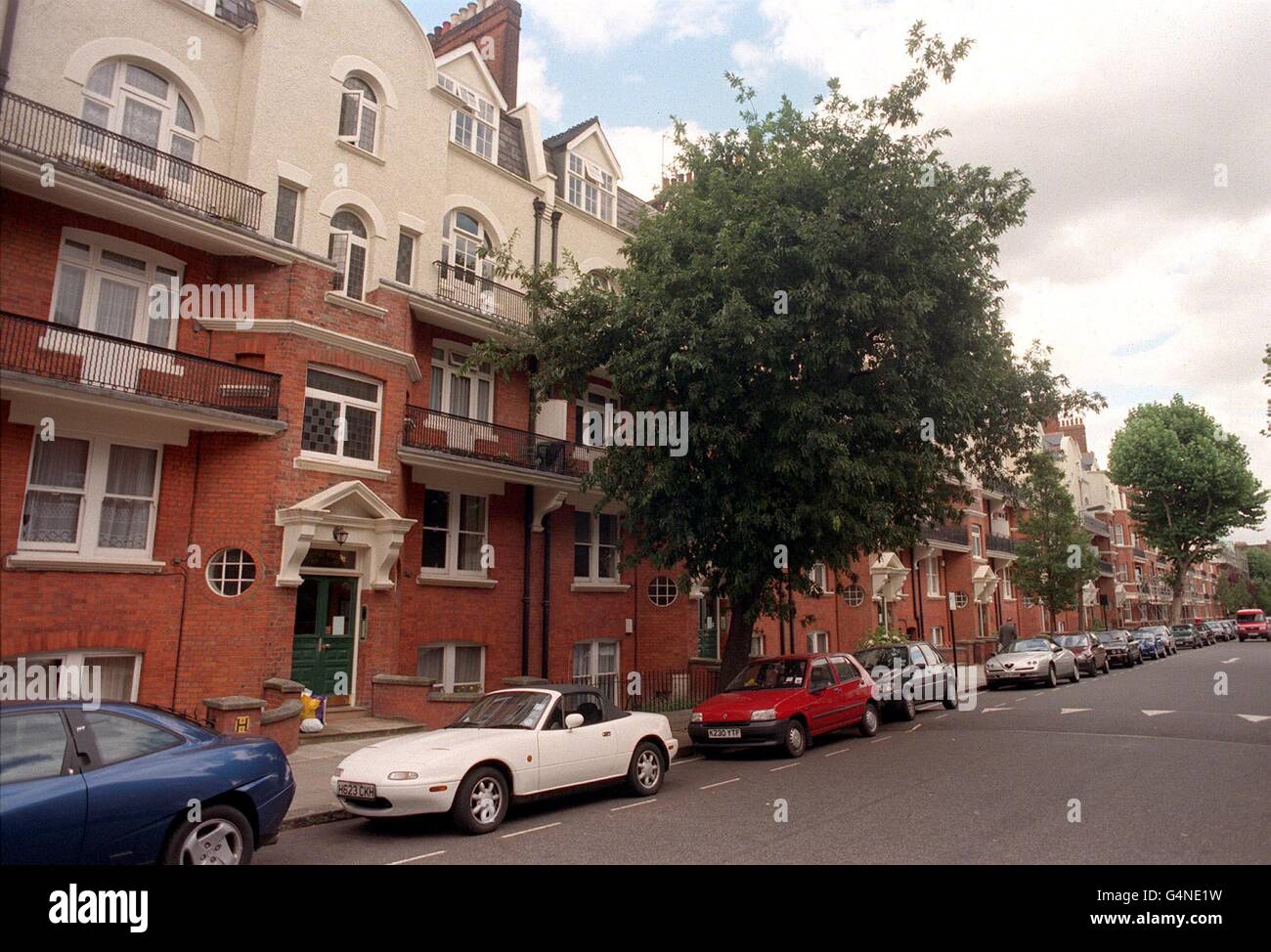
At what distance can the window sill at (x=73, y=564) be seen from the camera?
379 inches

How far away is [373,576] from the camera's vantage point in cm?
1487

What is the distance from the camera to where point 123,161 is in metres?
12.7

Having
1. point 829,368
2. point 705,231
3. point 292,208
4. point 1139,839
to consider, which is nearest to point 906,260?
point 829,368

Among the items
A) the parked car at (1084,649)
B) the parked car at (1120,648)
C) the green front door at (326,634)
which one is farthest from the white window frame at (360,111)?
the parked car at (1120,648)

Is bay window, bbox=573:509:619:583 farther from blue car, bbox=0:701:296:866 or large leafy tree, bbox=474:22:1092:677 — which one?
blue car, bbox=0:701:296:866

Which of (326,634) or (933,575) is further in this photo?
(933,575)

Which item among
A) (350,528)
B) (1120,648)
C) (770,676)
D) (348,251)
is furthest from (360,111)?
(1120,648)

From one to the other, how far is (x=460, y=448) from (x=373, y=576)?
356cm

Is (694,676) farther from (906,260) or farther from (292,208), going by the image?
(292,208)

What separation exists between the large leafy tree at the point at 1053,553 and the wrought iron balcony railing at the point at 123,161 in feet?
108

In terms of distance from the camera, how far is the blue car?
16.2 feet

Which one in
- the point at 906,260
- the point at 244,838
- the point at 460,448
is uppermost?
the point at 906,260

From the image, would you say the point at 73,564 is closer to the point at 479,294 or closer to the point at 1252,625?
the point at 479,294

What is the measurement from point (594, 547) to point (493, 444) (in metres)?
4.30
